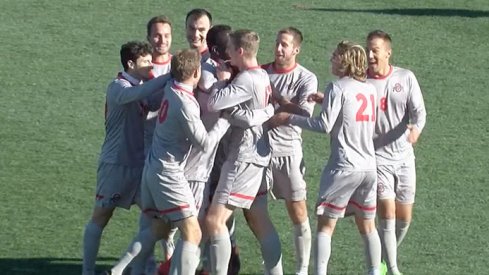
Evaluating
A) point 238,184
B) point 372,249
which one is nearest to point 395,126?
point 372,249

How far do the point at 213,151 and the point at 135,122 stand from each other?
2.33ft

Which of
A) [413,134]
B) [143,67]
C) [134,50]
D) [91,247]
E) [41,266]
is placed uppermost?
[134,50]

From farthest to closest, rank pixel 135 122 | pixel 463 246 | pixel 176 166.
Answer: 1. pixel 463 246
2. pixel 135 122
3. pixel 176 166

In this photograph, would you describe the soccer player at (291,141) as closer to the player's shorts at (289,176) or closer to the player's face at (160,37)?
the player's shorts at (289,176)

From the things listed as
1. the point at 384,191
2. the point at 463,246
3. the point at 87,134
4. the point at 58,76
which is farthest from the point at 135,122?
the point at 58,76

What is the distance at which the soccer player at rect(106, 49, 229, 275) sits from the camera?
834cm

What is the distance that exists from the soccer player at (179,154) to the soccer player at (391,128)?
52.8 inches

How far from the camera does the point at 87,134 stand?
41.7ft

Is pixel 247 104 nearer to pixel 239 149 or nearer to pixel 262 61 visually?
pixel 239 149

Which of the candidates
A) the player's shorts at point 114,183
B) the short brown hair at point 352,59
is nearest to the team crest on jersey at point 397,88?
the short brown hair at point 352,59

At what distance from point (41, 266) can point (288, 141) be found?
2.02 m

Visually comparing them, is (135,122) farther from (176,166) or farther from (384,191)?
(384,191)

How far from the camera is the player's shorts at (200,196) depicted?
869 cm

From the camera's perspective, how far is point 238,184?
8680mm
